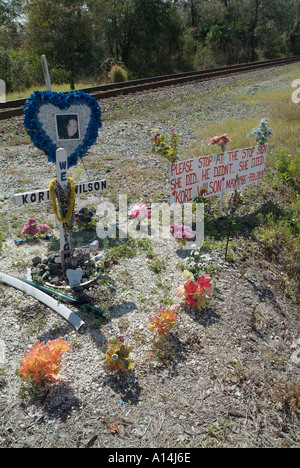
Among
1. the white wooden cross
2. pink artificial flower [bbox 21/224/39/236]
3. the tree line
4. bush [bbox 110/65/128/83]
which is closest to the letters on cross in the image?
the white wooden cross

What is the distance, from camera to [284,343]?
3.90m

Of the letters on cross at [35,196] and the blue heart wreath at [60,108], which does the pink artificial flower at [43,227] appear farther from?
the blue heart wreath at [60,108]

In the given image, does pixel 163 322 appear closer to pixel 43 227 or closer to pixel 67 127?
pixel 43 227

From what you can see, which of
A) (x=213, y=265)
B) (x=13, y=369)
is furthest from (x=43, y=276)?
(x=213, y=265)

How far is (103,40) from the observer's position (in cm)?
2284

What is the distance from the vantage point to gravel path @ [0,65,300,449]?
281 cm

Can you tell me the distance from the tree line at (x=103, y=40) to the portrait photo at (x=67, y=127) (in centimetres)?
1353

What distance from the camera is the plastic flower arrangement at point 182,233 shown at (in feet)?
17.0

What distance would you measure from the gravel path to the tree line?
14.9m

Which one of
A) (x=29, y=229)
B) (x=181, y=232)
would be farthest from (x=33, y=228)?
(x=181, y=232)

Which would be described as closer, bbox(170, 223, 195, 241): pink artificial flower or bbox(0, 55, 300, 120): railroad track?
bbox(170, 223, 195, 241): pink artificial flower

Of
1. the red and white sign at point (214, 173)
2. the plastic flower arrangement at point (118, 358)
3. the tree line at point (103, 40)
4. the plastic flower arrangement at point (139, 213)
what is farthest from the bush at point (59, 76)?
the plastic flower arrangement at point (118, 358)

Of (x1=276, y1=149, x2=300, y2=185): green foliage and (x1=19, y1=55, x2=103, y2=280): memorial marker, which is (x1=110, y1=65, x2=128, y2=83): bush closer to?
(x1=276, y1=149, x2=300, y2=185): green foliage

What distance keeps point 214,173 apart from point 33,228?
2811 mm
